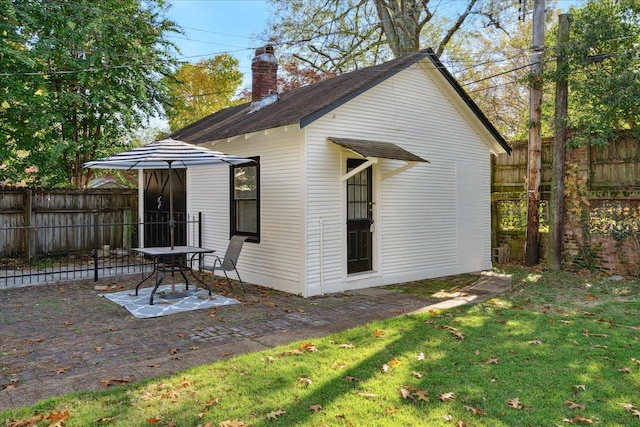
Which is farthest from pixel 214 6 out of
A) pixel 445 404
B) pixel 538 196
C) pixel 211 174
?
pixel 445 404

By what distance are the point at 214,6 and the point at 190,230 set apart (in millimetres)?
9170

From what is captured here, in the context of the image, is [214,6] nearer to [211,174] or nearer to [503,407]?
[211,174]

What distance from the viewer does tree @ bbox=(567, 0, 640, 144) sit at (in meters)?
9.89

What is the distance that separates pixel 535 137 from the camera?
450 inches

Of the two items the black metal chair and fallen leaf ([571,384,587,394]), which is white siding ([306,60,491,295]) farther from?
fallen leaf ([571,384,587,394])

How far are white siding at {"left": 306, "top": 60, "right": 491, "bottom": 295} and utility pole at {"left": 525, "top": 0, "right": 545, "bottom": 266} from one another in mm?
1171

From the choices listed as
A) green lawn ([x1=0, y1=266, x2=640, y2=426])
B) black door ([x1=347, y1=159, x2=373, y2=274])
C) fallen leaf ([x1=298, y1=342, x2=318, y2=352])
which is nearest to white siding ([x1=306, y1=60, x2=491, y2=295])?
black door ([x1=347, y1=159, x2=373, y2=274])

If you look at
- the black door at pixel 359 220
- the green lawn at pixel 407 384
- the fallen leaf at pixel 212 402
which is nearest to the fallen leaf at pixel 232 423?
the green lawn at pixel 407 384

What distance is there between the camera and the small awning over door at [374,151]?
777cm

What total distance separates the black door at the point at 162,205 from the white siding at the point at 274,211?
1.77m

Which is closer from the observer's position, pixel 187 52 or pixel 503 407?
pixel 503 407

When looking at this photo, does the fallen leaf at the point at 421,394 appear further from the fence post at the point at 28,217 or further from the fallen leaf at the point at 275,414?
the fence post at the point at 28,217

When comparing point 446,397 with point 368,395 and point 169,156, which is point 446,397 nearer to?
point 368,395

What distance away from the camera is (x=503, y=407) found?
3533mm
